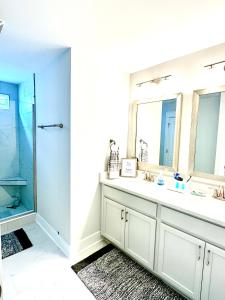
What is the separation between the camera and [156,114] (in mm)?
2203

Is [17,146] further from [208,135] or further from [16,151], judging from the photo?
[208,135]

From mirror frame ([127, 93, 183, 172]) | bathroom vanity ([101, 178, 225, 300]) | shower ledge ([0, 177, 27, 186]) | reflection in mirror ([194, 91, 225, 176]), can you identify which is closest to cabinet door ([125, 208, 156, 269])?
bathroom vanity ([101, 178, 225, 300])

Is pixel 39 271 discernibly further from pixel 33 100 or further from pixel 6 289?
pixel 33 100

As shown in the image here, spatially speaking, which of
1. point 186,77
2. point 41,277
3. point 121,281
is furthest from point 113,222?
point 186,77

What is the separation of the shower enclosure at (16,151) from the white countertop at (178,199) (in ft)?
5.01

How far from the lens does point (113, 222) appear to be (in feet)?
6.78

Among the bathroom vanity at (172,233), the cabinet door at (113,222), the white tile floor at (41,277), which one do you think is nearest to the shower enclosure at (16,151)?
the white tile floor at (41,277)

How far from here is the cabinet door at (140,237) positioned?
167 cm

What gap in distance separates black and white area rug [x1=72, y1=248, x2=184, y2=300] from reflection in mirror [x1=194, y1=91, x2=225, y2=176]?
1.20 m

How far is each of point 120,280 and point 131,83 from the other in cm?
236

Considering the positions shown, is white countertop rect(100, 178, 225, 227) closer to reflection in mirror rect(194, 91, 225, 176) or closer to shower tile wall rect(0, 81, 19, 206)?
reflection in mirror rect(194, 91, 225, 176)

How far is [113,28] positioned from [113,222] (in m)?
1.99

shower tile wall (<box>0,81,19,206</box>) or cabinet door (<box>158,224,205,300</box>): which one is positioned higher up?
shower tile wall (<box>0,81,19,206</box>)

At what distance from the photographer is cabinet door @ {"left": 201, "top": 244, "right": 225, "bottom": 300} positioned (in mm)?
1233
